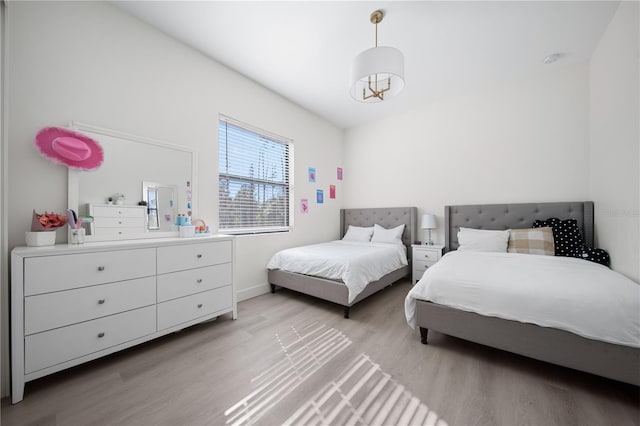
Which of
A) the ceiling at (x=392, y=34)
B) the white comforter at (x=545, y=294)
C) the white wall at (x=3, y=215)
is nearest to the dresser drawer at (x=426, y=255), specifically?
the white comforter at (x=545, y=294)

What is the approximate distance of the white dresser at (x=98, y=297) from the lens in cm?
131

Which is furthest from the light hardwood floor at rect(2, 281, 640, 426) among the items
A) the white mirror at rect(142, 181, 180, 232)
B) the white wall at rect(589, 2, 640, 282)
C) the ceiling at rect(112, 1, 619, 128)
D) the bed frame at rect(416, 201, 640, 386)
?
the ceiling at rect(112, 1, 619, 128)

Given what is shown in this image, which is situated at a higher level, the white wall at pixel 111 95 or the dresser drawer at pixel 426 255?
the white wall at pixel 111 95

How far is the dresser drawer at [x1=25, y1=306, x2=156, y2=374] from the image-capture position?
4.40ft

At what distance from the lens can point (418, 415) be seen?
1.22 m

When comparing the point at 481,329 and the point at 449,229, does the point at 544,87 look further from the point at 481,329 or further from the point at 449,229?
the point at 481,329

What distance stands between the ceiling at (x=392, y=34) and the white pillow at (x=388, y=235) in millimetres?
2103

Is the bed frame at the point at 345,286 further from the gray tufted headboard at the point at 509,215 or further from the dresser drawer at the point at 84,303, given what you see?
the dresser drawer at the point at 84,303

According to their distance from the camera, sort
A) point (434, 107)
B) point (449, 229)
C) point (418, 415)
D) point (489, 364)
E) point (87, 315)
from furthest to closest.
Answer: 1. point (434, 107)
2. point (449, 229)
3. point (489, 364)
4. point (87, 315)
5. point (418, 415)

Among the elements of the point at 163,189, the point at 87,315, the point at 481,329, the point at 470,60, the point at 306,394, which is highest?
the point at 470,60

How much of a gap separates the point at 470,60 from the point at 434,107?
1.01 meters

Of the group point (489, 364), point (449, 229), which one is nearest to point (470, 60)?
point (449, 229)

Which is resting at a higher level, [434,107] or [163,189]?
[434,107]

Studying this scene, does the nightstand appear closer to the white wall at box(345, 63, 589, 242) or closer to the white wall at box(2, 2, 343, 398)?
the white wall at box(345, 63, 589, 242)
